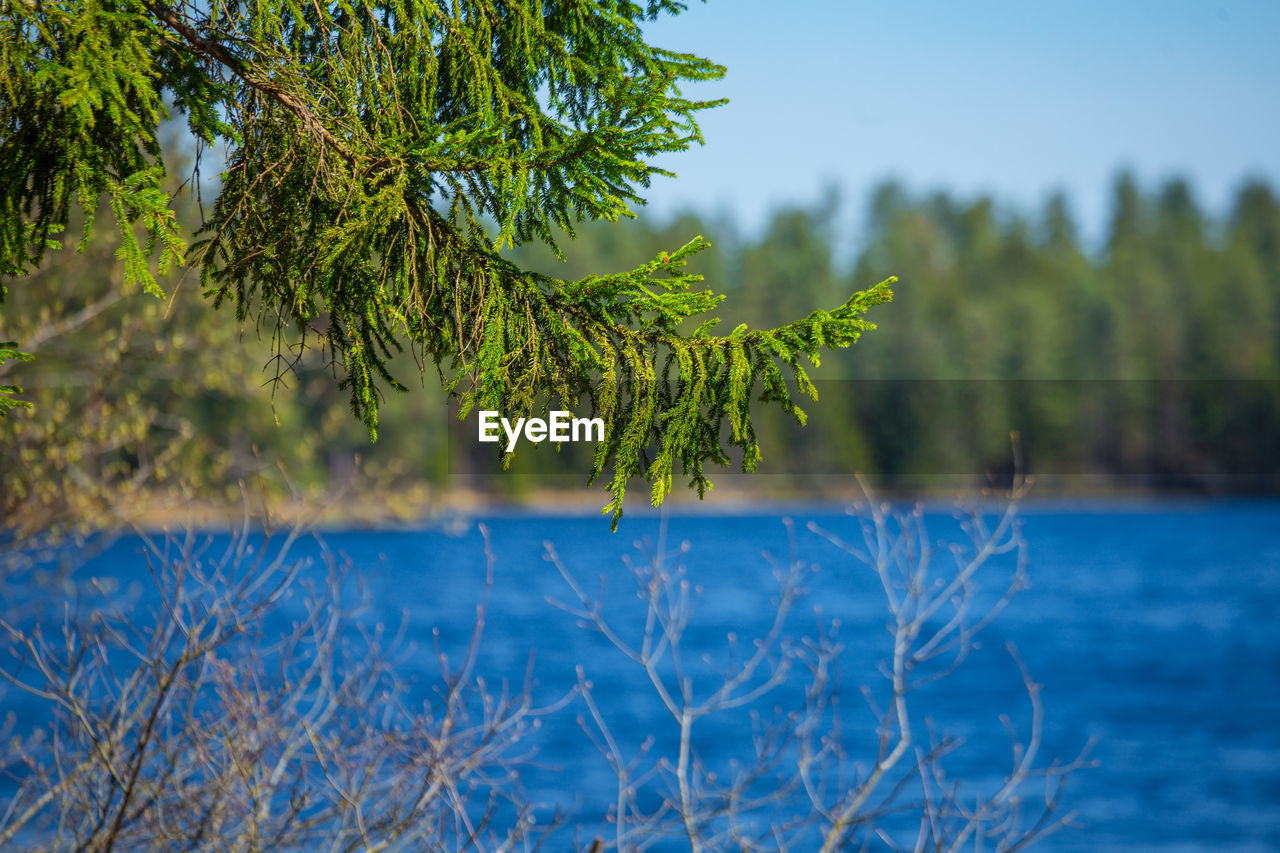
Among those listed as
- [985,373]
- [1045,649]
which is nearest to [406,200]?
[1045,649]

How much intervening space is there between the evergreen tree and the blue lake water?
42.8 inches

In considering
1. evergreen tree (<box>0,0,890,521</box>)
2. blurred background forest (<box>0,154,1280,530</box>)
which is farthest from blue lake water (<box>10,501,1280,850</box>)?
blurred background forest (<box>0,154,1280,530</box>)

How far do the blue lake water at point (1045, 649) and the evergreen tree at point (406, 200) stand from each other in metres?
1.09

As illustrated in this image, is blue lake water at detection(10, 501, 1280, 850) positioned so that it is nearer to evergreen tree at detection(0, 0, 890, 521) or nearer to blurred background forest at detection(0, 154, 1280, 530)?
evergreen tree at detection(0, 0, 890, 521)

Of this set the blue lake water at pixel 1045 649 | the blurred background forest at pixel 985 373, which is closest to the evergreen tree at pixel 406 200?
the blue lake water at pixel 1045 649

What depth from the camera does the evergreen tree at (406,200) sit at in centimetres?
319

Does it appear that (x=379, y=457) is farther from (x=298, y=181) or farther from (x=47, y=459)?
(x=298, y=181)

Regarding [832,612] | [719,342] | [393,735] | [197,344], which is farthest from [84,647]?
[832,612]

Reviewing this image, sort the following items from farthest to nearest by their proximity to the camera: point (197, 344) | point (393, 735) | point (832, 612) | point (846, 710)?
point (832, 612), point (846, 710), point (197, 344), point (393, 735)

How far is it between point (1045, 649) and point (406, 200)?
25389 millimetres

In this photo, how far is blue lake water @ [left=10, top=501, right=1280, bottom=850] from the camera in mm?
14234

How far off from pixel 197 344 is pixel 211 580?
13.0 feet

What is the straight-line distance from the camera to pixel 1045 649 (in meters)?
26.3

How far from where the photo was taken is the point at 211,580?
4.05 m
